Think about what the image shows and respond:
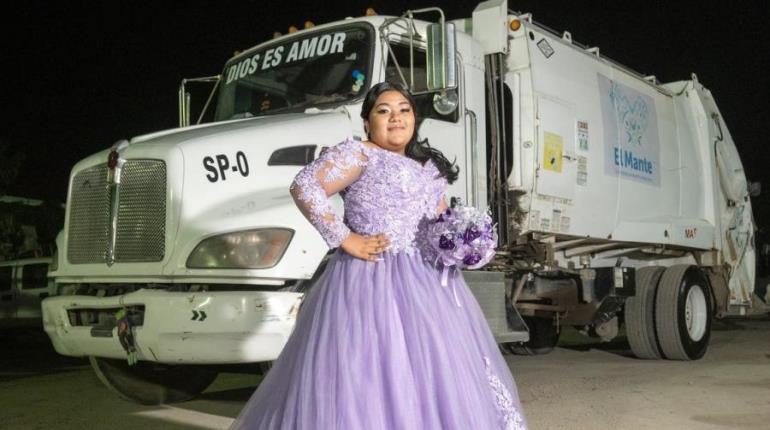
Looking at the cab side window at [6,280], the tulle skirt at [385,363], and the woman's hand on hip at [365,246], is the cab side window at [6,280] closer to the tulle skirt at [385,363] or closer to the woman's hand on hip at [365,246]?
the tulle skirt at [385,363]

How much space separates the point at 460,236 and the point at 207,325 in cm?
221

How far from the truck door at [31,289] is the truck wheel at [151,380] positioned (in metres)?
8.75

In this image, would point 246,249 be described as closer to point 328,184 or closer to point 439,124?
point 328,184

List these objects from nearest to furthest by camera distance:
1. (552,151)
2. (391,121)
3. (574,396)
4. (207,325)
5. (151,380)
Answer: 1. (391,121)
2. (207,325)
3. (151,380)
4. (574,396)
5. (552,151)

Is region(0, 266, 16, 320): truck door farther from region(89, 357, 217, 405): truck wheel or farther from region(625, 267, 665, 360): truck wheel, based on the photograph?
region(625, 267, 665, 360): truck wheel

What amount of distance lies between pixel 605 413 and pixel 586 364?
10.8ft

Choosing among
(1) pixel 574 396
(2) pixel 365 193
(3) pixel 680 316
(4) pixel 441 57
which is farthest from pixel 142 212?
(3) pixel 680 316

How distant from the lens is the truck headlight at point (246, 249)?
4875 millimetres

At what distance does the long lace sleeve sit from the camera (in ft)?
10.1

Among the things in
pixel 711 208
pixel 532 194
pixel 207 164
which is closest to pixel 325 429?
pixel 207 164

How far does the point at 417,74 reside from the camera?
20.6 ft

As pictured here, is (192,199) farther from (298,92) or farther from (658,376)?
(658,376)

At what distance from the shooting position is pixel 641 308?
8.82 meters

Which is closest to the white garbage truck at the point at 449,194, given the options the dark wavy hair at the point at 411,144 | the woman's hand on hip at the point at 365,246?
the dark wavy hair at the point at 411,144
